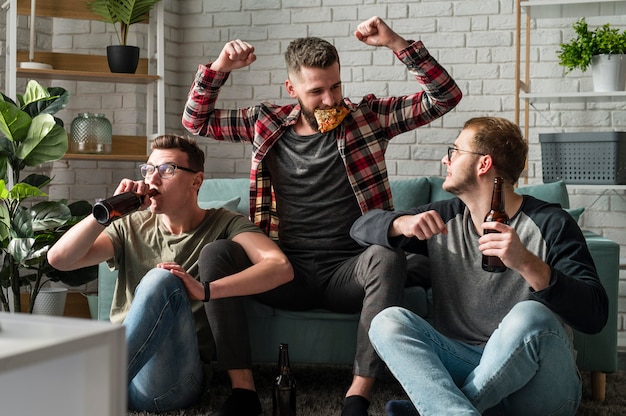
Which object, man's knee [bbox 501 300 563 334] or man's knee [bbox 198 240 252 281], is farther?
man's knee [bbox 198 240 252 281]

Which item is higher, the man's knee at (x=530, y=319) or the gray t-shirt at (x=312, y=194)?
the gray t-shirt at (x=312, y=194)

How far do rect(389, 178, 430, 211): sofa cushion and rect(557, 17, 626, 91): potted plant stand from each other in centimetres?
97

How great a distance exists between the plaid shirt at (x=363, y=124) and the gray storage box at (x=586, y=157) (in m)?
0.99

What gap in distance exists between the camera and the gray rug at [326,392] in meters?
2.58

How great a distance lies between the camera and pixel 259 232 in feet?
8.44

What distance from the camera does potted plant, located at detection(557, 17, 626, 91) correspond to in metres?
3.62

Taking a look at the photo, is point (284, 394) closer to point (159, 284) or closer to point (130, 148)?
point (159, 284)

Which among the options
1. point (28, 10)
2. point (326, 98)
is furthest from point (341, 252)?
point (28, 10)

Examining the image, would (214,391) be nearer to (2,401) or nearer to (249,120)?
(249,120)

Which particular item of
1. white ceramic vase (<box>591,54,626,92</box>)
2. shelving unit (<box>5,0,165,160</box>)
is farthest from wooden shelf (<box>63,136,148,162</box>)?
white ceramic vase (<box>591,54,626,92</box>)

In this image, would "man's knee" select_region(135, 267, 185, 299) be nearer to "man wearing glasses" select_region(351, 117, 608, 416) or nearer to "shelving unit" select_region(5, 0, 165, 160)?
"man wearing glasses" select_region(351, 117, 608, 416)

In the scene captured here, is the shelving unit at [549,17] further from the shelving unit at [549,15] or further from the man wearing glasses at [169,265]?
the man wearing glasses at [169,265]

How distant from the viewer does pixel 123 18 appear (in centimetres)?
399

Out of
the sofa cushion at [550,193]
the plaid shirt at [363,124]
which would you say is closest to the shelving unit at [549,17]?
the sofa cushion at [550,193]
